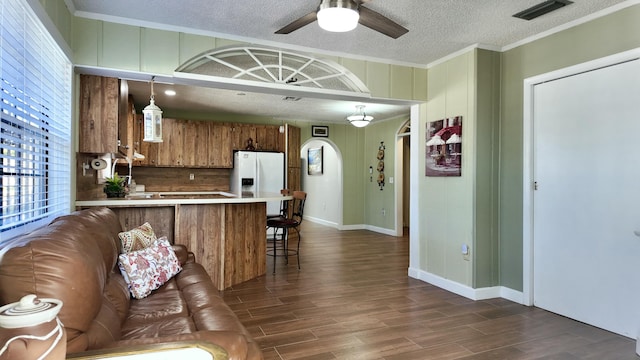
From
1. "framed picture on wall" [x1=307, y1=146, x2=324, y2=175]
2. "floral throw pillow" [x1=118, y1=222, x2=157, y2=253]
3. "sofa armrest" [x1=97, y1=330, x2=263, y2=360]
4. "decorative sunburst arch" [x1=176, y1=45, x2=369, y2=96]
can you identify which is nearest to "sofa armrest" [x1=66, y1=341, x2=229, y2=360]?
"sofa armrest" [x1=97, y1=330, x2=263, y2=360]

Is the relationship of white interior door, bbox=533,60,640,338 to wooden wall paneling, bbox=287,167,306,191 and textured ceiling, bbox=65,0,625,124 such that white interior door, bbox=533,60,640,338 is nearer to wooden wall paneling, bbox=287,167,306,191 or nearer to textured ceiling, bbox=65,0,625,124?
textured ceiling, bbox=65,0,625,124

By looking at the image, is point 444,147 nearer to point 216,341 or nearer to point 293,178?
point 216,341

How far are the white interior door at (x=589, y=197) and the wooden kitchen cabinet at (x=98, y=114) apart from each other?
12.6ft

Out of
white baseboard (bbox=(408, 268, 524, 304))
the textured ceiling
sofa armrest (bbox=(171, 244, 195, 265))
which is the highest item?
the textured ceiling

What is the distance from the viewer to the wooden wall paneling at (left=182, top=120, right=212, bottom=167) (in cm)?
696

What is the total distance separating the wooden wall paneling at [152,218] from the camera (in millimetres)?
3680

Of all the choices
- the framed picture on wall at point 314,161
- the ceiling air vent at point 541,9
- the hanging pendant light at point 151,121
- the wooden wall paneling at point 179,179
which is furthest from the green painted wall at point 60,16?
the framed picture on wall at point 314,161

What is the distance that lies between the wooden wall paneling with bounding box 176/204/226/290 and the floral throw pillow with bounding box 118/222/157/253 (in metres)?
0.90

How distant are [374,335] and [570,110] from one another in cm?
254

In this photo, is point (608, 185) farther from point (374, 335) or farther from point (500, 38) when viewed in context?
point (374, 335)

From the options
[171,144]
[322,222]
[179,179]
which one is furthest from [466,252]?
[322,222]

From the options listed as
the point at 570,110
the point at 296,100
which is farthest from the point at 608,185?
the point at 296,100

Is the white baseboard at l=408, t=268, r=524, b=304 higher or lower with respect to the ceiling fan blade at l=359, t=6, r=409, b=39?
lower

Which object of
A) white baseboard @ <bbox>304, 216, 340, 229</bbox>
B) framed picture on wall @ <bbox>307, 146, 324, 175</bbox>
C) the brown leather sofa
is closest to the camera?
the brown leather sofa
